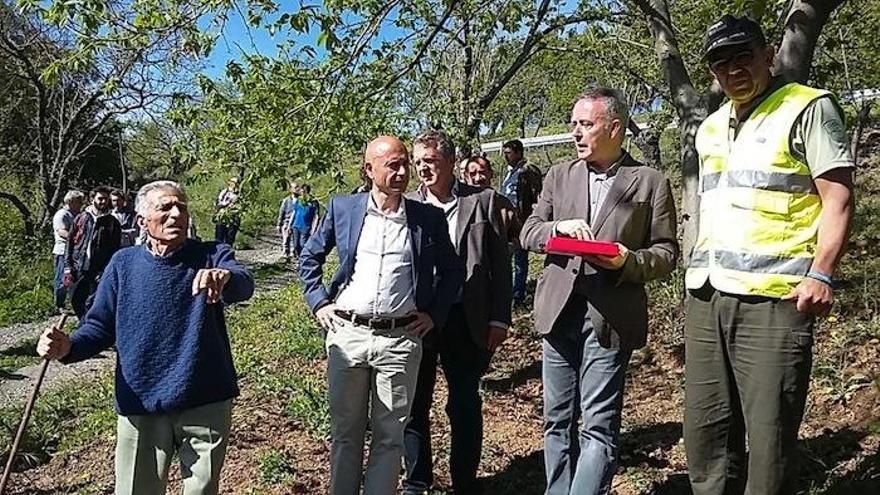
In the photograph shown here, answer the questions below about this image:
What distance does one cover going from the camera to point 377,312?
3.90 metres

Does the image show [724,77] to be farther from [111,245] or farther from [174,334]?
[111,245]

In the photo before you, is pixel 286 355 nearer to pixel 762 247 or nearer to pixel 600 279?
pixel 600 279

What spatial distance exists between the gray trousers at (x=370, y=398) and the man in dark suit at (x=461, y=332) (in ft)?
1.30

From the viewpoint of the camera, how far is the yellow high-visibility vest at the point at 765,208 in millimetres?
2986

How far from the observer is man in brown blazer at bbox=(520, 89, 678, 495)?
3.61 metres

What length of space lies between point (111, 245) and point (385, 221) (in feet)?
22.9

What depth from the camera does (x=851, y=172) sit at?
2920 millimetres

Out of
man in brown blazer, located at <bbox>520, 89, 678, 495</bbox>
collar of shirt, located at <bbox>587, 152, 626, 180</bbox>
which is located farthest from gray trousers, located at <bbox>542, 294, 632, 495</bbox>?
collar of shirt, located at <bbox>587, 152, 626, 180</bbox>

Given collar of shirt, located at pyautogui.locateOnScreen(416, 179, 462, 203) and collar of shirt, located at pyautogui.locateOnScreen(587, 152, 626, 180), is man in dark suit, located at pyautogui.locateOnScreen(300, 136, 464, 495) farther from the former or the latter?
collar of shirt, located at pyautogui.locateOnScreen(587, 152, 626, 180)

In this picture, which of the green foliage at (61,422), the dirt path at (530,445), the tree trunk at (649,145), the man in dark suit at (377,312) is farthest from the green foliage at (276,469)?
the tree trunk at (649,145)

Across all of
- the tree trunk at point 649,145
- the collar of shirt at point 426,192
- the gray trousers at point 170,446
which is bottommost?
the gray trousers at point 170,446

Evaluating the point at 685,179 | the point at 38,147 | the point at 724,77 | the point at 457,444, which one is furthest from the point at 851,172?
the point at 38,147

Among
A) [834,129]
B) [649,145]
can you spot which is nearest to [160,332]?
[834,129]

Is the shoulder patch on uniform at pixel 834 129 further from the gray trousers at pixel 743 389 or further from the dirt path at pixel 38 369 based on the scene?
the dirt path at pixel 38 369
